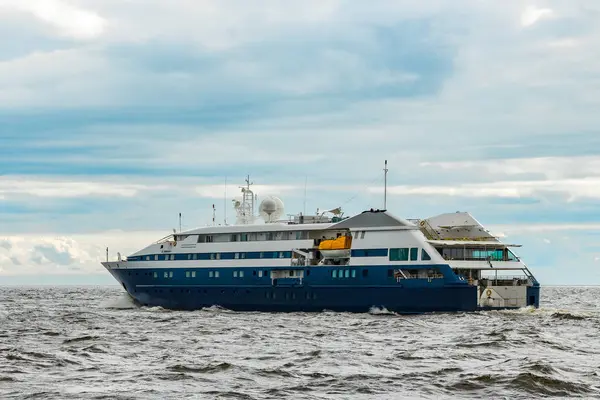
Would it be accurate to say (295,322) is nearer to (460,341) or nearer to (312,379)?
(460,341)

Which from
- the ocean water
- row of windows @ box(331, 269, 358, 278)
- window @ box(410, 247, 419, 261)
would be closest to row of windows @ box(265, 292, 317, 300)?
row of windows @ box(331, 269, 358, 278)

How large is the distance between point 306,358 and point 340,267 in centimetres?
2357

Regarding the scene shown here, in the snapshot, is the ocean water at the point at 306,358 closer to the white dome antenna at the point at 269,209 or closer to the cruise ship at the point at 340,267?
the cruise ship at the point at 340,267

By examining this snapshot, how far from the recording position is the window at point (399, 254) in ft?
172

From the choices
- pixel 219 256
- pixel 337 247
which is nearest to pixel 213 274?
pixel 219 256

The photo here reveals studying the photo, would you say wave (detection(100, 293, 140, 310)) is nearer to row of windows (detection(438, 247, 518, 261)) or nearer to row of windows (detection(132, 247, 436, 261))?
row of windows (detection(132, 247, 436, 261))

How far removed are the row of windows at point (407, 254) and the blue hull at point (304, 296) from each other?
4.77 feet

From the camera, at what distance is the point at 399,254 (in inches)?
2068

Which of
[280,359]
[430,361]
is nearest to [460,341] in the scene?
[430,361]

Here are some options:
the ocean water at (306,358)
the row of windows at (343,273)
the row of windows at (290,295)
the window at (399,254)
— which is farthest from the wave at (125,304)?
the window at (399,254)

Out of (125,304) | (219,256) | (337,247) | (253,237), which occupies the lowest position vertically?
(125,304)

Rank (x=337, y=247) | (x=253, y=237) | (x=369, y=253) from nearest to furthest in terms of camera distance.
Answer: (x=369, y=253)
(x=337, y=247)
(x=253, y=237)

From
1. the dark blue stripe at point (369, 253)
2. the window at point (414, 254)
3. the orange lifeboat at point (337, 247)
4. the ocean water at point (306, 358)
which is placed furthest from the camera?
the orange lifeboat at point (337, 247)

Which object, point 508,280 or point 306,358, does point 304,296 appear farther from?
point 306,358
